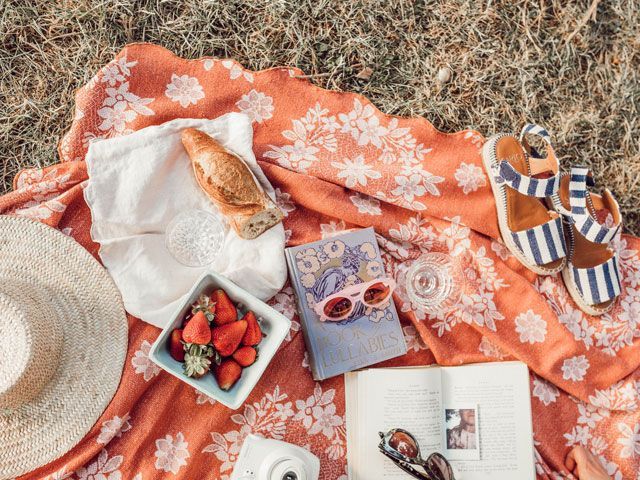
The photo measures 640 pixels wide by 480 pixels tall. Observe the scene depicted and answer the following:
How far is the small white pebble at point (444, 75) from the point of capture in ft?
5.87

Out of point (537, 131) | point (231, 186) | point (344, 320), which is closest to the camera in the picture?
point (231, 186)

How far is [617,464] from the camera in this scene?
1632 millimetres

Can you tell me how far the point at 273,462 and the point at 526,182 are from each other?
3.20ft

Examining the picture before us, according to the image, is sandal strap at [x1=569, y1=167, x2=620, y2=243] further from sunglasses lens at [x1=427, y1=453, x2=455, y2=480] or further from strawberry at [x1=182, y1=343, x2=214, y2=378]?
strawberry at [x1=182, y1=343, x2=214, y2=378]

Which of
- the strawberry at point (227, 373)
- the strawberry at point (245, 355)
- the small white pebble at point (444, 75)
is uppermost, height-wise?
the small white pebble at point (444, 75)

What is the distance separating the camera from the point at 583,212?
1649mm

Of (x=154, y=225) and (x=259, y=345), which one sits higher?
(x=154, y=225)

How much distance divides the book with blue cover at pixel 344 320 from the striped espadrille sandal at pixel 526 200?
393 millimetres

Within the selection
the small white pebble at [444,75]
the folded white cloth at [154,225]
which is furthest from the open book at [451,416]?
the small white pebble at [444,75]

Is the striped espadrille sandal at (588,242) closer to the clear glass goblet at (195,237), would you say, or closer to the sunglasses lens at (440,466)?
the sunglasses lens at (440,466)

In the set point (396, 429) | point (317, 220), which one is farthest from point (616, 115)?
point (396, 429)

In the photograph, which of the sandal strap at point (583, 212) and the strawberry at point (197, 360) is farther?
the sandal strap at point (583, 212)

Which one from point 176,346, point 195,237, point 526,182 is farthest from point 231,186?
point 526,182

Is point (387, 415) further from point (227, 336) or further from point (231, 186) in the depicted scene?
point (231, 186)
